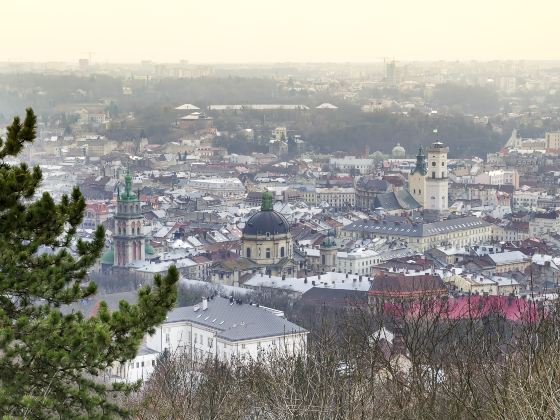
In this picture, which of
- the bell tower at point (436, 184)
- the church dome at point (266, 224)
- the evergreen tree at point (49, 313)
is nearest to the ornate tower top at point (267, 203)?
the church dome at point (266, 224)

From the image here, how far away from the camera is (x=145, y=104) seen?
10175 cm

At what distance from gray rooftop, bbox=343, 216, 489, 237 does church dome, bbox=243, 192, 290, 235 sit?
233 inches

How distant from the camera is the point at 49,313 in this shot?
6359 mm

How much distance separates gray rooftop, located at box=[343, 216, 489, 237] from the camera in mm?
38844

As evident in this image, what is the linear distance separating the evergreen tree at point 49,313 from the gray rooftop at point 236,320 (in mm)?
13870

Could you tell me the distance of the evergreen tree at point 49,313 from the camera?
6.24m

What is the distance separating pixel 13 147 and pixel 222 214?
3933cm

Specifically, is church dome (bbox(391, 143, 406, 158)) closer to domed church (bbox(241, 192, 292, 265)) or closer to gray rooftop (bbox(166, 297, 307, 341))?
domed church (bbox(241, 192, 292, 265))

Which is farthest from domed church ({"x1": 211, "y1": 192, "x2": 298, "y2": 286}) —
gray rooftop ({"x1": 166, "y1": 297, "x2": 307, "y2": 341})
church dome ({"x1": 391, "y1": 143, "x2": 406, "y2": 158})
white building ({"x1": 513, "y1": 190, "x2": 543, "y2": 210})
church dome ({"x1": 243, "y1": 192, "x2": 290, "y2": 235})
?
church dome ({"x1": 391, "y1": 143, "x2": 406, "y2": 158})

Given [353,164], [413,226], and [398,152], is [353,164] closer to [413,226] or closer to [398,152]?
[398,152]

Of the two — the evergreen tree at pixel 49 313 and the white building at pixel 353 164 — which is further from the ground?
the evergreen tree at pixel 49 313

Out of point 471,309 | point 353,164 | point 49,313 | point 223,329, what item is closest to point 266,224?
point 223,329

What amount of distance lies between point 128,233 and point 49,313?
27339mm

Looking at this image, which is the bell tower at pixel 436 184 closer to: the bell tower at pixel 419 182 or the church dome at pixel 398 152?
the bell tower at pixel 419 182
